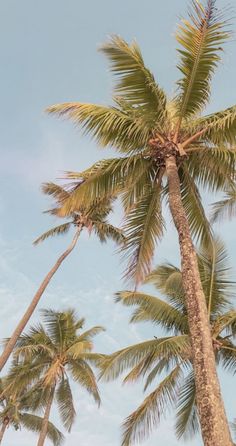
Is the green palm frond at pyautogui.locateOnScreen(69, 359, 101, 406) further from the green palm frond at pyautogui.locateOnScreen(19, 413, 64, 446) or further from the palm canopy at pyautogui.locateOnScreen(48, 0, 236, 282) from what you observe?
the palm canopy at pyautogui.locateOnScreen(48, 0, 236, 282)

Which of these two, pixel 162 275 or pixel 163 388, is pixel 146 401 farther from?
pixel 162 275

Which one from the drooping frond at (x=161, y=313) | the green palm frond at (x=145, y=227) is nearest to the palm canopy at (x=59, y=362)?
the drooping frond at (x=161, y=313)

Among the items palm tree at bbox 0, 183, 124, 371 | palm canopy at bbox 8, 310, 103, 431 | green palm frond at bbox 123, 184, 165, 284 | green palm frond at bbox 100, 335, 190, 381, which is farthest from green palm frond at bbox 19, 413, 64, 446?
green palm frond at bbox 123, 184, 165, 284

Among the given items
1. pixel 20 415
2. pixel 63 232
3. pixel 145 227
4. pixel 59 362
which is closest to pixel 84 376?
pixel 59 362

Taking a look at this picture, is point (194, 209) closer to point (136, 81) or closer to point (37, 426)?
point (136, 81)

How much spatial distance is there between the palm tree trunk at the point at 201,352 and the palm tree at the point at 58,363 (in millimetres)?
14297

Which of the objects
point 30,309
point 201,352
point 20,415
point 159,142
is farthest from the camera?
point 20,415

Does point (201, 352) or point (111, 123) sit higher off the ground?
point (111, 123)

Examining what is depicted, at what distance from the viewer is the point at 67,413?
24219 mm

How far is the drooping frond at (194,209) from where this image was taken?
35.0ft

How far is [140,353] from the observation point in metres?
14.5

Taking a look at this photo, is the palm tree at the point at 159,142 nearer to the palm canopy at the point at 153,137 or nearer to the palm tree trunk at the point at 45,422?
the palm canopy at the point at 153,137

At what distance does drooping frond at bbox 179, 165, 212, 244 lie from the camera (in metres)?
10.7

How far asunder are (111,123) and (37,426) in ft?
97.2
